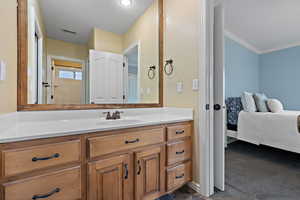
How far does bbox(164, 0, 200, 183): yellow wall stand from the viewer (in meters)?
1.50

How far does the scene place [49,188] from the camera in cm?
80

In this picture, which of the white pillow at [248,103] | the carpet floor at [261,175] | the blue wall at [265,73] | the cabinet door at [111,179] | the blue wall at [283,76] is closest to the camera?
the cabinet door at [111,179]

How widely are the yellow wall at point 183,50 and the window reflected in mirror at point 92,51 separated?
0.65ft

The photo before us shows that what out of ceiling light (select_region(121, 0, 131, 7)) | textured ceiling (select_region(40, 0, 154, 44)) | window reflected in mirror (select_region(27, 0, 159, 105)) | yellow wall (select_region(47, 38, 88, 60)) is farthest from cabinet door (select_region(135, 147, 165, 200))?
ceiling light (select_region(121, 0, 131, 7))

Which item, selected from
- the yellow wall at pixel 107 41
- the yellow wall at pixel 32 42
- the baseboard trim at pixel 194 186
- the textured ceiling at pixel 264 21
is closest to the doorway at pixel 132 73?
the yellow wall at pixel 107 41

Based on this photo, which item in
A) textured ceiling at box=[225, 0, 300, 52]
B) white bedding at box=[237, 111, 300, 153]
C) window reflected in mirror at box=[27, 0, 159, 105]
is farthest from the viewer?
textured ceiling at box=[225, 0, 300, 52]

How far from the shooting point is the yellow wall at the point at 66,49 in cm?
136

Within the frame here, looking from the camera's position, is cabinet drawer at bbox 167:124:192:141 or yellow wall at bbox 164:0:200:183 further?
yellow wall at bbox 164:0:200:183

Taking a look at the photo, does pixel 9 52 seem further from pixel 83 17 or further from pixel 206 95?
pixel 206 95

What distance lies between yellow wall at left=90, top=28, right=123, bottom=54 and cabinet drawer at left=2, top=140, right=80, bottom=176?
112 cm

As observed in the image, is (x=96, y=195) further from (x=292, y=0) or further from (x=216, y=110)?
(x=292, y=0)

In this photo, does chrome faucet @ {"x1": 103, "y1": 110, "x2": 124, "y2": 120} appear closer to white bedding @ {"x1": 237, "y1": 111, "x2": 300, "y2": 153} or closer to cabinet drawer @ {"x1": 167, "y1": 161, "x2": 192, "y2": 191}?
cabinet drawer @ {"x1": 167, "y1": 161, "x2": 192, "y2": 191}

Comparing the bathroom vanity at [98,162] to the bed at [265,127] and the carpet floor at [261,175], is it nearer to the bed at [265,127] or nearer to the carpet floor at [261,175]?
the carpet floor at [261,175]

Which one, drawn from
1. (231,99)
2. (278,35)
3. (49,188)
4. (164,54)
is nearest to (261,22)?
(278,35)
